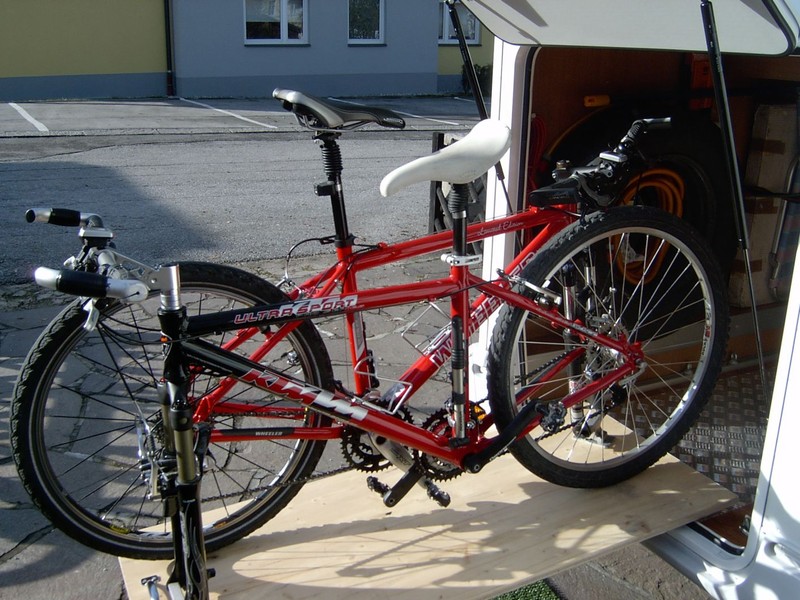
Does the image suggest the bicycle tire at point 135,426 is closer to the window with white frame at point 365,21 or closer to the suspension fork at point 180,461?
the suspension fork at point 180,461

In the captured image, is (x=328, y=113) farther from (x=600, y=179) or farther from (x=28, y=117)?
(x=28, y=117)

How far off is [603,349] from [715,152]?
3.53 feet

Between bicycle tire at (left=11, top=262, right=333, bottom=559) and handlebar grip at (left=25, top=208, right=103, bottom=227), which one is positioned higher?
handlebar grip at (left=25, top=208, right=103, bottom=227)

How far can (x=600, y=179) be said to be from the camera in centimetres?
243

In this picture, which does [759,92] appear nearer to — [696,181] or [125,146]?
[696,181]

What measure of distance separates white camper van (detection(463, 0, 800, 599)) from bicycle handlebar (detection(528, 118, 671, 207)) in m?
0.30

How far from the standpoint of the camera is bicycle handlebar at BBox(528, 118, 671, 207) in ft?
7.97

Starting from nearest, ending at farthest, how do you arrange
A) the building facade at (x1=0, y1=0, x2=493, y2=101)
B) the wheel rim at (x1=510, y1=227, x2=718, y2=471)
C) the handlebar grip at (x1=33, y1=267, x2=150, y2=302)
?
the handlebar grip at (x1=33, y1=267, x2=150, y2=302) → the wheel rim at (x1=510, y1=227, x2=718, y2=471) → the building facade at (x1=0, y1=0, x2=493, y2=101)

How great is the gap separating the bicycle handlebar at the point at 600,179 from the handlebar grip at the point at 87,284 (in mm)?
1280

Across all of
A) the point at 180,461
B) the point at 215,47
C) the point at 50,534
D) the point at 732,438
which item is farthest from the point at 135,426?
the point at 215,47

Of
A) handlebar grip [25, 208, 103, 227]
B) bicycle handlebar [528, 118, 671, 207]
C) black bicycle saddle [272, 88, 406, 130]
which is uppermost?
black bicycle saddle [272, 88, 406, 130]

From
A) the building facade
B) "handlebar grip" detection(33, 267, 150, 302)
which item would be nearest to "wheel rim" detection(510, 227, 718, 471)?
"handlebar grip" detection(33, 267, 150, 302)

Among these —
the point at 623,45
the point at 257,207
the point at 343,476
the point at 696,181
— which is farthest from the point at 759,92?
the point at 257,207

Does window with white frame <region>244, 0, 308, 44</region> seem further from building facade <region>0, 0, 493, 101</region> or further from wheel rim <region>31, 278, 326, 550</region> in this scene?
wheel rim <region>31, 278, 326, 550</region>
